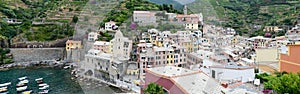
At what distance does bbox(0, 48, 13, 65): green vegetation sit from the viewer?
817 cm

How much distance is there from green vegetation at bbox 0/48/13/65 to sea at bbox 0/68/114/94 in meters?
0.95

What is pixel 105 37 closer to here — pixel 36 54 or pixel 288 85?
pixel 36 54

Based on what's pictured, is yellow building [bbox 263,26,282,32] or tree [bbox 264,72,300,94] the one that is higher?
yellow building [bbox 263,26,282,32]

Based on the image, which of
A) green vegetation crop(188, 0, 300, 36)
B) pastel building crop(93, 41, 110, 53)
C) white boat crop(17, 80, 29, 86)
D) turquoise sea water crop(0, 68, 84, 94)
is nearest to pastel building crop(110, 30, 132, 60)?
pastel building crop(93, 41, 110, 53)

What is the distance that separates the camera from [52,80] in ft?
19.8

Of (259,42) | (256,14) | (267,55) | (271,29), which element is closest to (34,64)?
(259,42)

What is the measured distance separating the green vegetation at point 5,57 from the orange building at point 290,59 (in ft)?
23.6

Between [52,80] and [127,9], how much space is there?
14.5ft

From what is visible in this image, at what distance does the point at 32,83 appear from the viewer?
5824 mm

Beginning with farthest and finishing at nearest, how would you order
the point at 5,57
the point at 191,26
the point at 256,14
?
the point at 256,14 < the point at 191,26 < the point at 5,57

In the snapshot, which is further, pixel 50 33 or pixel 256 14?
pixel 256 14

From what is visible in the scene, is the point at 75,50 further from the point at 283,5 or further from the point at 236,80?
the point at 283,5

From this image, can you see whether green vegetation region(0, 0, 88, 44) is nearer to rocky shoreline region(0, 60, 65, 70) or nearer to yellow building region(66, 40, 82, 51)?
yellow building region(66, 40, 82, 51)

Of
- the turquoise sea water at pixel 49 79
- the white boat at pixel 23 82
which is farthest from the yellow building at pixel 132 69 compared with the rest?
the white boat at pixel 23 82
